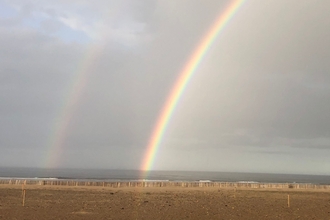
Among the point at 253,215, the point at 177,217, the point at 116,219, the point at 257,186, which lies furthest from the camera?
the point at 257,186

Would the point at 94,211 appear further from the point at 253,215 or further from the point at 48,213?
the point at 253,215

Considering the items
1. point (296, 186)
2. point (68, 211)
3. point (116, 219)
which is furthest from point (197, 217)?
point (296, 186)

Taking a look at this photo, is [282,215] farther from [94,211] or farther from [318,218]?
[94,211]

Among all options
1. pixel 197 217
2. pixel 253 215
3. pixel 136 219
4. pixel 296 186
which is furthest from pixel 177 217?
pixel 296 186

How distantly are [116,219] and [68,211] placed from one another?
16.8ft

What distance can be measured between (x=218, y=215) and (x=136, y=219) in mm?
5788

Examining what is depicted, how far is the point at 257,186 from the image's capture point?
225 ft

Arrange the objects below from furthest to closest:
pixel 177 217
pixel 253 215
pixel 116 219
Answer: pixel 253 215 < pixel 177 217 < pixel 116 219

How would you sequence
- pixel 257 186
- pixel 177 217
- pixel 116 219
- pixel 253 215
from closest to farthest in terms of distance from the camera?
1. pixel 116 219
2. pixel 177 217
3. pixel 253 215
4. pixel 257 186

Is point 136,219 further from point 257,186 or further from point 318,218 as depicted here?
point 257,186

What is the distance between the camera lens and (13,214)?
21812 mm

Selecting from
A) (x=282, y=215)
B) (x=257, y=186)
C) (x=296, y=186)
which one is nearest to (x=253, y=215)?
(x=282, y=215)

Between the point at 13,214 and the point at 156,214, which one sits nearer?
the point at 13,214

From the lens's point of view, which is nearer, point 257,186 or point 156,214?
point 156,214
